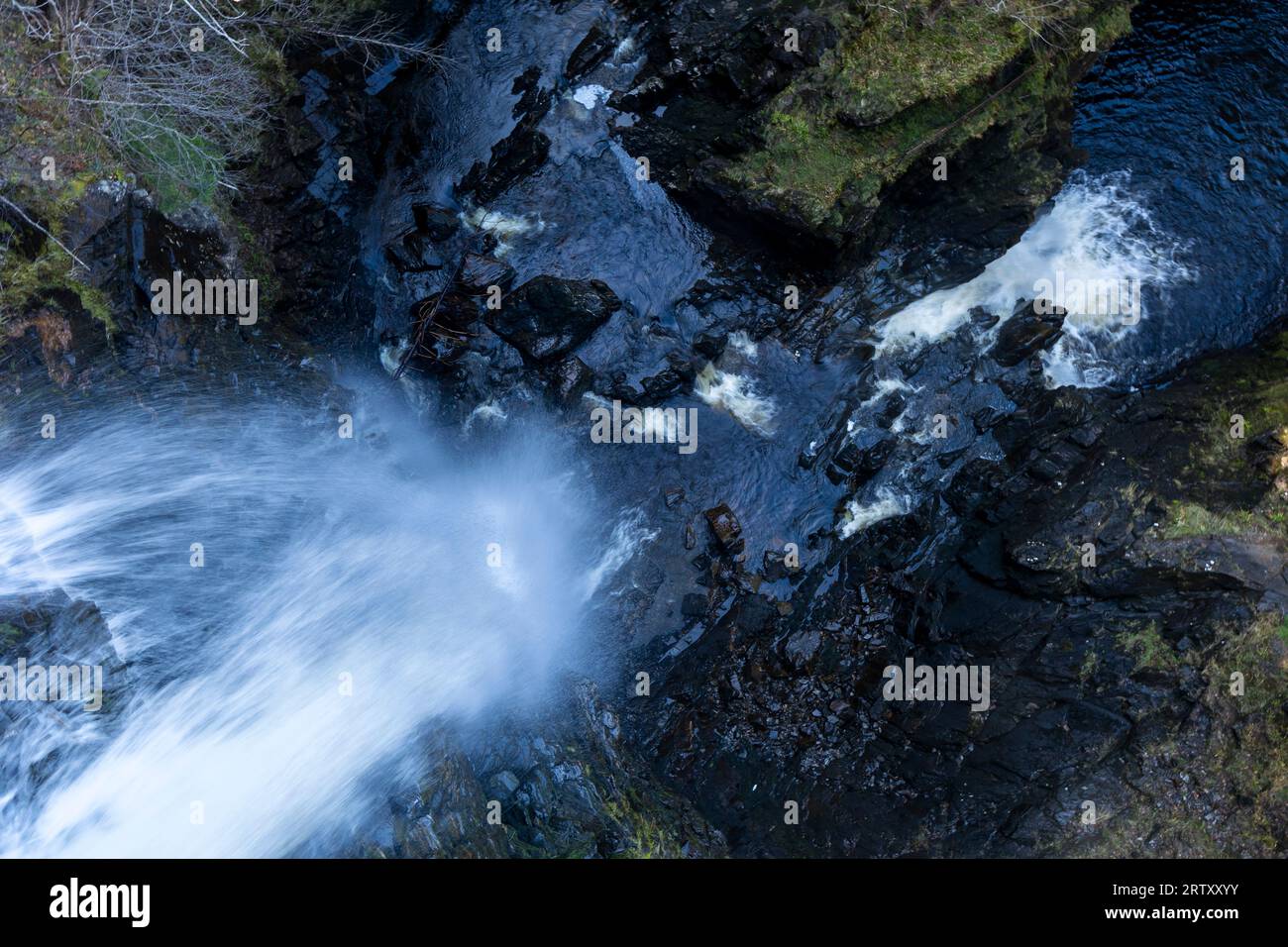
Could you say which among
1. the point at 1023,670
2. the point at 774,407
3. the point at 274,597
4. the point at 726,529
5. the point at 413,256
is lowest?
the point at 1023,670

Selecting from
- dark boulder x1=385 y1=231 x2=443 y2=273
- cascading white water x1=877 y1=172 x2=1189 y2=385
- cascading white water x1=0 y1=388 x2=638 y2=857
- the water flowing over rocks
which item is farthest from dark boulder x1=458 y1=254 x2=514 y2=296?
cascading white water x1=877 y1=172 x2=1189 y2=385

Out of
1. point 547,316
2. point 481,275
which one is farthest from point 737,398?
point 481,275

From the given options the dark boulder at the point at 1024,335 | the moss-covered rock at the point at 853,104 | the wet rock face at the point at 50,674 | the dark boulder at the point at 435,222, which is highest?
the moss-covered rock at the point at 853,104

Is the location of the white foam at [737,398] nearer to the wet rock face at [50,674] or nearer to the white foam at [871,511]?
the white foam at [871,511]

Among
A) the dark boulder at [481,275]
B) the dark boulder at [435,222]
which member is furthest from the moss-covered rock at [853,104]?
the dark boulder at [435,222]

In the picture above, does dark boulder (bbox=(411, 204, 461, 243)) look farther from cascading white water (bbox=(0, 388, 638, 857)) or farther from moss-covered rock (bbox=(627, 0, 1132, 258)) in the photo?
moss-covered rock (bbox=(627, 0, 1132, 258))

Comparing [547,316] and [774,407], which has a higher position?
[547,316]

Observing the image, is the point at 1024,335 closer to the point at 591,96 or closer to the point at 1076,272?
the point at 1076,272
